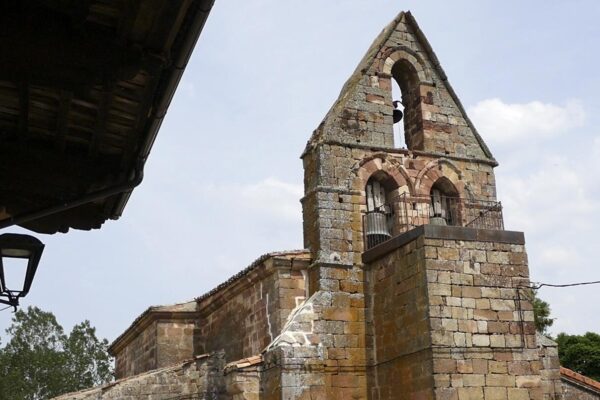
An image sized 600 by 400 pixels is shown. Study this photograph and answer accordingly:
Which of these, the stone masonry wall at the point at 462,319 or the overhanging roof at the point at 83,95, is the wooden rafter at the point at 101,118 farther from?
the stone masonry wall at the point at 462,319

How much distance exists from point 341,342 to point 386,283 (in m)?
1.21

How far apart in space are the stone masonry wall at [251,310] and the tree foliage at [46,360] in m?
Answer: 24.7

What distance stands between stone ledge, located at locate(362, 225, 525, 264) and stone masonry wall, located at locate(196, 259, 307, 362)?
178 centimetres

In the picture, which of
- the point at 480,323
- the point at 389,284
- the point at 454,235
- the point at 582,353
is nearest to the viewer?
the point at 480,323

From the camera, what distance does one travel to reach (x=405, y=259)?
12.3m

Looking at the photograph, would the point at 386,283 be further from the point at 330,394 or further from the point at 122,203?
the point at 122,203

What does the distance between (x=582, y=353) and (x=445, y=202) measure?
1943cm

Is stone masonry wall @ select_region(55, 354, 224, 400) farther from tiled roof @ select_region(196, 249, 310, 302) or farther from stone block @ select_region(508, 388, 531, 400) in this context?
stone block @ select_region(508, 388, 531, 400)

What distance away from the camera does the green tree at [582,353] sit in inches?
1209

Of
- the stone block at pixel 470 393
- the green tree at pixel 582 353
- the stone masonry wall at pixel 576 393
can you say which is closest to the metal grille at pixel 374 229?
the stone block at pixel 470 393

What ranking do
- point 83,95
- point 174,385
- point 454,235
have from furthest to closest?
point 174,385, point 454,235, point 83,95

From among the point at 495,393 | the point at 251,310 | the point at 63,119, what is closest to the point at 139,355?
the point at 251,310

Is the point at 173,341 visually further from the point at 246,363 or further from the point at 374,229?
the point at 374,229

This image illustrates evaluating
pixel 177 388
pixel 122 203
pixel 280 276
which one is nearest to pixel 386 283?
pixel 280 276
